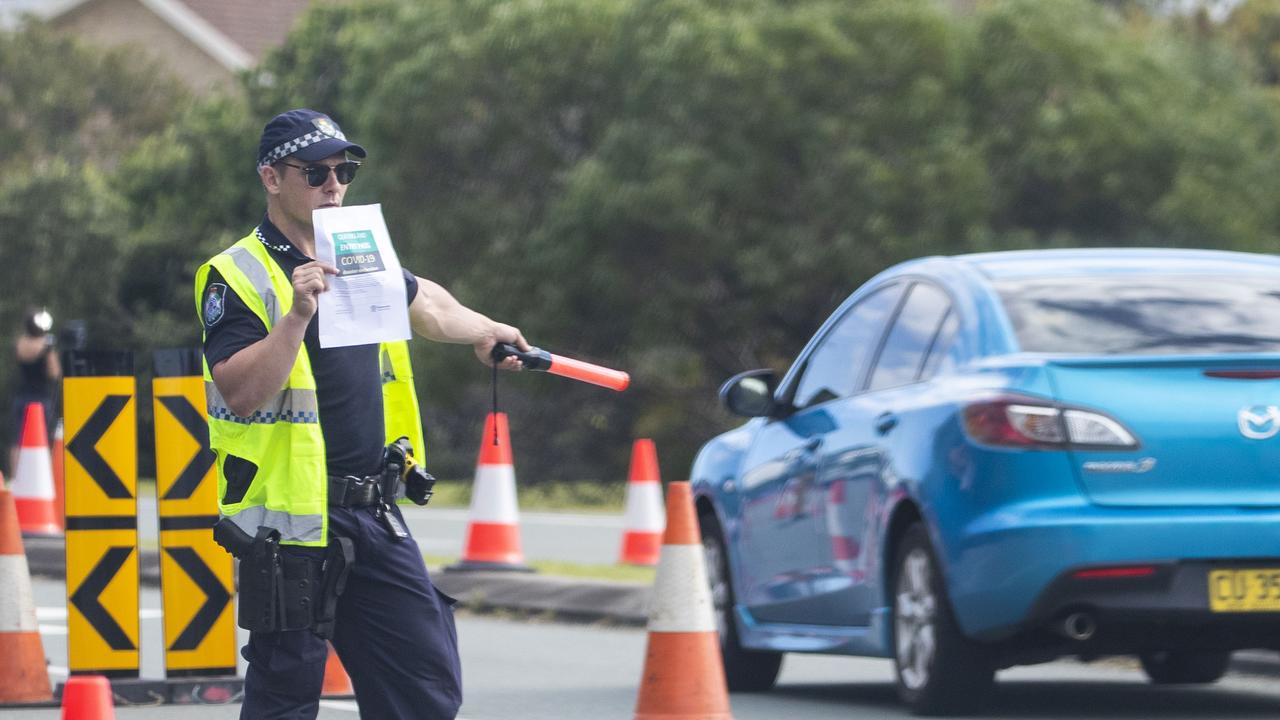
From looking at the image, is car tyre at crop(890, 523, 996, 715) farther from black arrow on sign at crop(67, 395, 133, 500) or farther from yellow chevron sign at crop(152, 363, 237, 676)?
black arrow on sign at crop(67, 395, 133, 500)

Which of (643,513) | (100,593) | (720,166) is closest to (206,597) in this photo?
(100,593)

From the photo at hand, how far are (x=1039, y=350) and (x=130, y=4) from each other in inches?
1878

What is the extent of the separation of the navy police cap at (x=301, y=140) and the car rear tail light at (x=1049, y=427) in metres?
2.66

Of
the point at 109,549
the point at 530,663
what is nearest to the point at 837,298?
the point at 530,663

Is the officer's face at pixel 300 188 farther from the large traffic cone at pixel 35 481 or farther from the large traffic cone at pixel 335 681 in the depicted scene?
the large traffic cone at pixel 35 481

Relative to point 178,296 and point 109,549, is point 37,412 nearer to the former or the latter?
point 109,549

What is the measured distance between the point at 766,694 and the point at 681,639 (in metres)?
2.43

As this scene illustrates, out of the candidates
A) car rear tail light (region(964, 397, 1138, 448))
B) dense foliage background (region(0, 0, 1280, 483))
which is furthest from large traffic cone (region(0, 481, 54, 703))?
dense foliage background (region(0, 0, 1280, 483))

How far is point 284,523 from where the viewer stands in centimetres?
518

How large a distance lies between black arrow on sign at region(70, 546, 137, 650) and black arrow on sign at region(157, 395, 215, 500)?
270 mm

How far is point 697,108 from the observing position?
24.3 metres

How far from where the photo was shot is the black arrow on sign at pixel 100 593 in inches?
332

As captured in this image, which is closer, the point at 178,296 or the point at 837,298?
the point at 837,298

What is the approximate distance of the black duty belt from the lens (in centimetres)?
525
